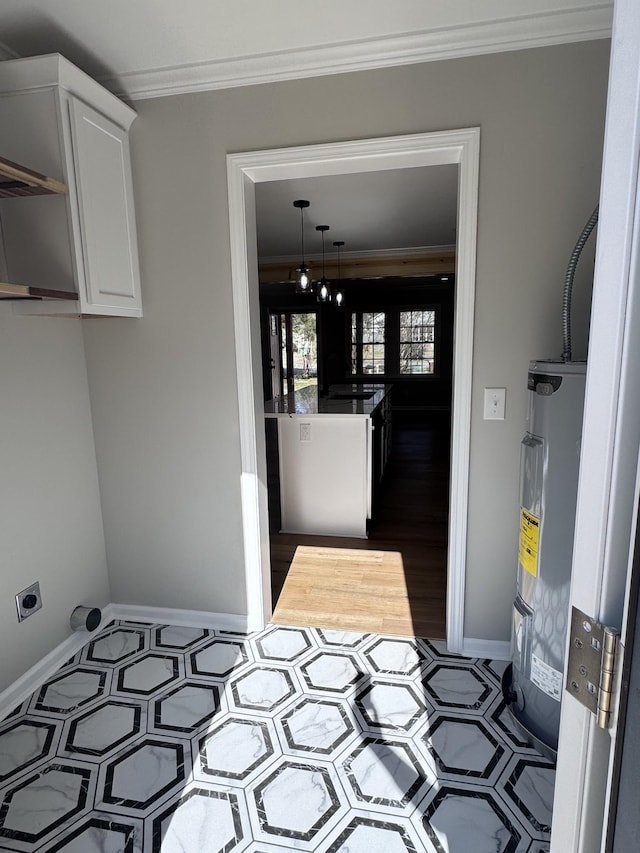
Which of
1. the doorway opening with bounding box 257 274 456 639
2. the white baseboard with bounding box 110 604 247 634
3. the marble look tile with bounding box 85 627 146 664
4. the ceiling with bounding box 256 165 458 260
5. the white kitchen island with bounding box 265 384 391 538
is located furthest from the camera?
the white kitchen island with bounding box 265 384 391 538

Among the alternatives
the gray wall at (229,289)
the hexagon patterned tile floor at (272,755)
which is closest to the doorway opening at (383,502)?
the hexagon patterned tile floor at (272,755)

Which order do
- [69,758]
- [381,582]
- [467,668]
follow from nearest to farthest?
1. [69,758]
2. [467,668]
3. [381,582]

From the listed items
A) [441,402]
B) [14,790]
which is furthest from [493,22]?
[441,402]

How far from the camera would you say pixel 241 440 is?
2393 millimetres

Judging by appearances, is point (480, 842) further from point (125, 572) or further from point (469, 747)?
point (125, 572)

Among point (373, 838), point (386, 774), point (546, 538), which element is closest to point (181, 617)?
point (386, 774)

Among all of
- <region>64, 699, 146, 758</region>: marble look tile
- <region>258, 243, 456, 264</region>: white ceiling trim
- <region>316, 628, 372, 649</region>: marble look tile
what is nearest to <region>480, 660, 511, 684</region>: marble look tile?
<region>316, 628, 372, 649</region>: marble look tile

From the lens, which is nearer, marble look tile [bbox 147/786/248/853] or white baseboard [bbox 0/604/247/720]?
marble look tile [bbox 147/786/248/853]

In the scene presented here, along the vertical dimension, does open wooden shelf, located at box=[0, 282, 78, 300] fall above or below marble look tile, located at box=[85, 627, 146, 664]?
above

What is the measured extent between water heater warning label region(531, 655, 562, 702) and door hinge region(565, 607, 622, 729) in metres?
1.31

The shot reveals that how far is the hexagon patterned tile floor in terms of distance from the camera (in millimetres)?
1500

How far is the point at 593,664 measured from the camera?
571 millimetres

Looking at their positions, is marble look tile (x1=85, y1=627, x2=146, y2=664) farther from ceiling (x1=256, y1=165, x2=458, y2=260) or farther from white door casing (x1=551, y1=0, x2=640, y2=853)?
ceiling (x1=256, y1=165, x2=458, y2=260)

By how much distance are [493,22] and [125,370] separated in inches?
82.5
